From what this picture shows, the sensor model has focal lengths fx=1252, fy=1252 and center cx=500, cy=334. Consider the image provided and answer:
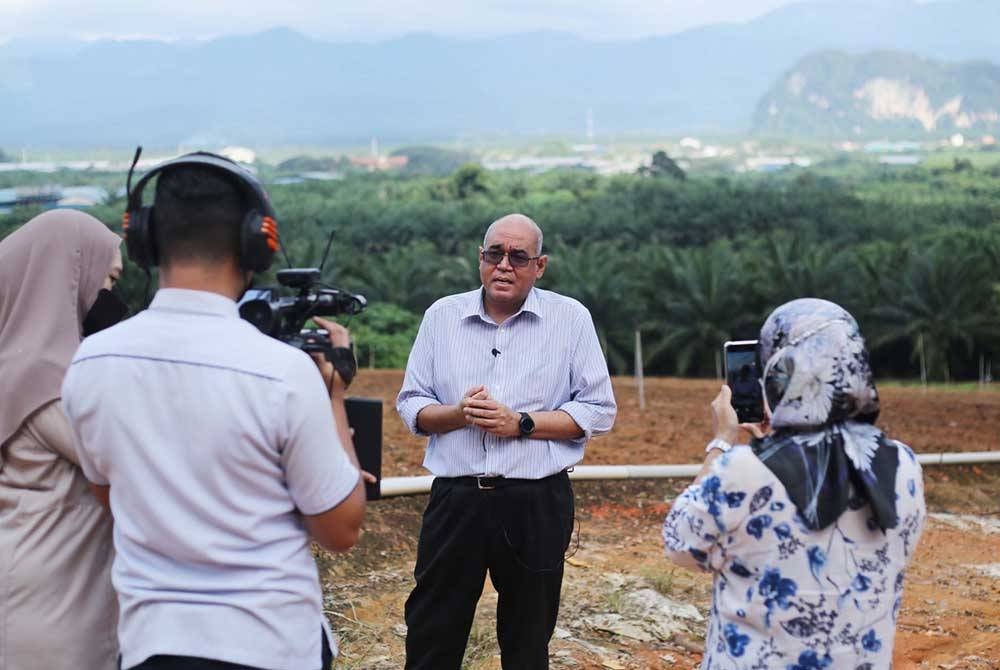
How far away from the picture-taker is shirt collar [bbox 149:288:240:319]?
2.32 meters

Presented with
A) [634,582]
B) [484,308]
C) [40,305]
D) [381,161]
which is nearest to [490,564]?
[484,308]

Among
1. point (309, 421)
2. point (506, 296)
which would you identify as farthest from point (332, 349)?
point (506, 296)

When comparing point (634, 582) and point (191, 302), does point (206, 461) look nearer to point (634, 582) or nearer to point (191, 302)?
point (191, 302)

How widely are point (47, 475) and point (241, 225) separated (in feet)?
2.61

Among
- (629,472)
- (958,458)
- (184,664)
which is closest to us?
(184,664)

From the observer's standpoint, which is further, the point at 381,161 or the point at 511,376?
the point at 381,161

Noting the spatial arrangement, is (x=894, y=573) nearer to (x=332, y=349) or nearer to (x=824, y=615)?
(x=824, y=615)

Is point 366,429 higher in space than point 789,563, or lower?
higher

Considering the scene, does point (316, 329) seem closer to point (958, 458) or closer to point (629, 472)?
point (629, 472)

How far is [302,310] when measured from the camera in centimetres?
263

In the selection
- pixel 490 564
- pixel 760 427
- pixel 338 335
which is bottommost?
pixel 490 564

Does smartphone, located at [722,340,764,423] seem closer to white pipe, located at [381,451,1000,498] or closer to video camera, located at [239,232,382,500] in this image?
video camera, located at [239,232,382,500]

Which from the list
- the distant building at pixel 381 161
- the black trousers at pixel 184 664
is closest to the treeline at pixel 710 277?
the black trousers at pixel 184 664

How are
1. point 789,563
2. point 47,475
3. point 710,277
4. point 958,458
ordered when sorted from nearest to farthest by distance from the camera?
point 789,563
point 47,475
point 958,458
point 710,277
